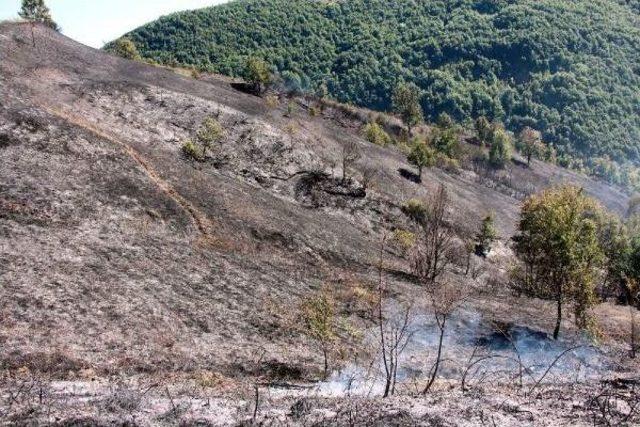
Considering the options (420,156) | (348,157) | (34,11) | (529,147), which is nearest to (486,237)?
(420,156)

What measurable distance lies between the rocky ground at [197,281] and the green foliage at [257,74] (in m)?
28.3

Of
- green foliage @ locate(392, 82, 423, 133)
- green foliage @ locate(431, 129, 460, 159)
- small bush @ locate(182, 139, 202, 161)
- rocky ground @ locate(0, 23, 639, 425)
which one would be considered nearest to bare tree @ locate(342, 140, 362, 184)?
rocky ground @ locate(0, 23, 639, 425)

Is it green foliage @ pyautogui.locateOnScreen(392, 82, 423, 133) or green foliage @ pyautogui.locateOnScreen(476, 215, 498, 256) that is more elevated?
green foliage @ pyautogui.locateOnScreen(392, 82, 423, 133)

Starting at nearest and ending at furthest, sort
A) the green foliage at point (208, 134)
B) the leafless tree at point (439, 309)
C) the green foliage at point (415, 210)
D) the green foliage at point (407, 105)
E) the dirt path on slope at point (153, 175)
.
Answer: the leafless tree at point (439, 309)
the dirt path on slope at point (153, 175)
the green foliage at point (208, 134)
the green foliage at point (415, 210)
the green foliage at point (407, 105)

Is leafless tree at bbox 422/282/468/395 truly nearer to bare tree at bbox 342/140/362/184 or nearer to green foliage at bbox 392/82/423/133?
bare tree at bbox 342/140/362/184

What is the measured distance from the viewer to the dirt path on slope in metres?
35.8

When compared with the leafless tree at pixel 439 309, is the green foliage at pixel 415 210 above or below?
below

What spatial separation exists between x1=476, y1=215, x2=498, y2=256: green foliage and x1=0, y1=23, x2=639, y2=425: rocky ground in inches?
96.3

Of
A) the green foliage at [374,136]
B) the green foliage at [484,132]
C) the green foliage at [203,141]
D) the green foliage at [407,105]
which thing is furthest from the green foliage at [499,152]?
the green foliage at [203,141]

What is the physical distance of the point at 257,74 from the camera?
91.6 m

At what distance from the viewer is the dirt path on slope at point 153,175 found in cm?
3584

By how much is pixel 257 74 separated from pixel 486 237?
48.8m

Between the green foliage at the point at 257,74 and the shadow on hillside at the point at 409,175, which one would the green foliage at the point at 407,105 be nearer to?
the green foliage at the point at 257,74

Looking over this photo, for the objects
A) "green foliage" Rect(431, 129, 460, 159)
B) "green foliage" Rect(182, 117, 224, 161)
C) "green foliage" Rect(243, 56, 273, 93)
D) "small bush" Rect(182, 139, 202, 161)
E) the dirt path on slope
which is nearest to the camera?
the dirt path on slope
